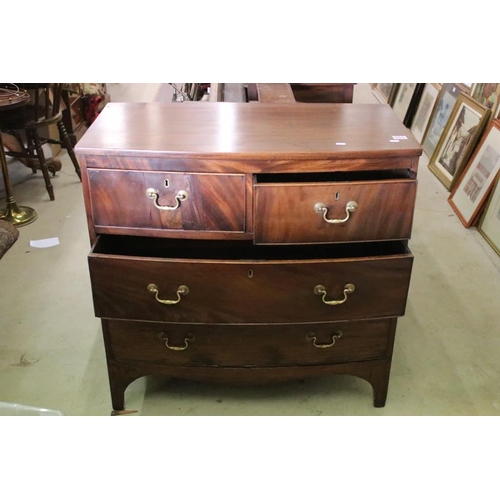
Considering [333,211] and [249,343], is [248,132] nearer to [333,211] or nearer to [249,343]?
[333,211]

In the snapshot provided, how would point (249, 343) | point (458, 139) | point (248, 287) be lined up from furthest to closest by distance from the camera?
point (458, 139) < point (249, 343) < point (248, 287)

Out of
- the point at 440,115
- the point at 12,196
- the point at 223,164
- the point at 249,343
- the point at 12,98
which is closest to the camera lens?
the point at 223,164

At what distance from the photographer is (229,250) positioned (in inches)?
58.3

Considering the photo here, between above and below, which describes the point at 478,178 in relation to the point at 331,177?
below

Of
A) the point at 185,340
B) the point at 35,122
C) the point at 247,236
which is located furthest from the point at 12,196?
the point at 247,236

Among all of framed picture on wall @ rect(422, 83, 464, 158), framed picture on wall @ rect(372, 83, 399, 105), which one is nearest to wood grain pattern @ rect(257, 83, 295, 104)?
framed picture on wall @ rect(422, 83, 464, 158)

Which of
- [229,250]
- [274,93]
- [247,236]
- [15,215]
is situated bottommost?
[15,215]

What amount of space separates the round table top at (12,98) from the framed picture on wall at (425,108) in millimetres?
2187

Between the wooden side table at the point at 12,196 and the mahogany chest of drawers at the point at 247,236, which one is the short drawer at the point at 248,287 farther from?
the wooden side table at the point at 12,196

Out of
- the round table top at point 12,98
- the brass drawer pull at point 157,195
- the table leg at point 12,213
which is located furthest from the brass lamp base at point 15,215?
the brass drawer pull at point 157,195

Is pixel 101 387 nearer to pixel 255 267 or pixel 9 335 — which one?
pixel 9 335

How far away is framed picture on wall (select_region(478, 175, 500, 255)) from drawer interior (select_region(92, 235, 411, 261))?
3.77 ft

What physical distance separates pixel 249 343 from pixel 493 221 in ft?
4.89

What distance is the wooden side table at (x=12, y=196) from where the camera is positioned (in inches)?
92.5
